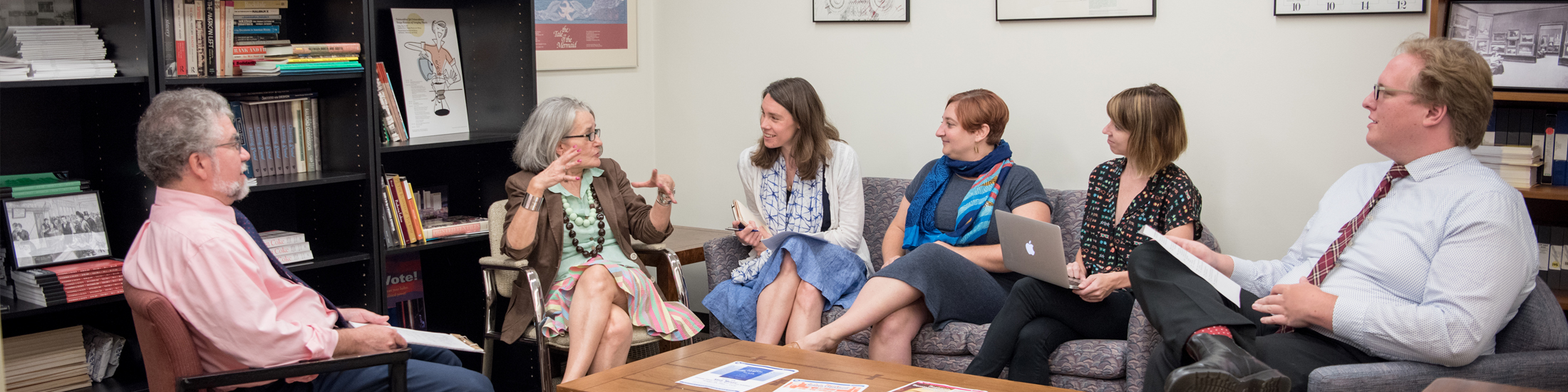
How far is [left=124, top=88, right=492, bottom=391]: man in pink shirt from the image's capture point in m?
2.21

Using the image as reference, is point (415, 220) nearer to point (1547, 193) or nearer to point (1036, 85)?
point (1036, 85)

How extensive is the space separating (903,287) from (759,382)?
840mm

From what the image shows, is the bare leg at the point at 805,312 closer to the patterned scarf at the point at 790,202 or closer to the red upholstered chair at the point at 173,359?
the patterned scarf at the point at 790,202

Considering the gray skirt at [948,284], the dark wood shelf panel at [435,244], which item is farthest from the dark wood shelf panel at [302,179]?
the gray skirt at [948,284]

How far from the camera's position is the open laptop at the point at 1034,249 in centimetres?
273

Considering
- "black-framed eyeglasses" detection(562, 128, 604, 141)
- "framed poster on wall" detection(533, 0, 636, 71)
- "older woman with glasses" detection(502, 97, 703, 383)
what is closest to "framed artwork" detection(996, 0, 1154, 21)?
"older woman with glasses" detection(502, 97, 703, 383)

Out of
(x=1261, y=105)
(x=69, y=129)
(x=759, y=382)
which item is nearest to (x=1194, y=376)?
(x=759, y=382)

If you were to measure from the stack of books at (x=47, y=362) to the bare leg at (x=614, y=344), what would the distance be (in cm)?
131

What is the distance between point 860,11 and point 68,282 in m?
2.69

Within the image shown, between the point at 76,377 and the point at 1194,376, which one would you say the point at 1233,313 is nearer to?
the point at 1194,376

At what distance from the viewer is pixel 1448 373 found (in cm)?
217

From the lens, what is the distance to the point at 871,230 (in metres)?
3.84

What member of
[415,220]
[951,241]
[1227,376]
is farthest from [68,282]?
[1227,376]

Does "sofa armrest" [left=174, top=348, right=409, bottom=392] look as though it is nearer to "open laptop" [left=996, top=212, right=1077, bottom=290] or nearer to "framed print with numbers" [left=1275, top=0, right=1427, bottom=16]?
"open laptop" [left=996, top=212, right=1077, bottom=290]
